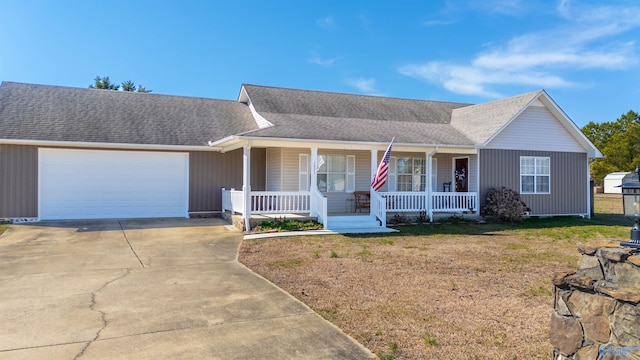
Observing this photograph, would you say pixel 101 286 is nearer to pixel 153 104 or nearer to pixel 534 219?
pixel 153 104

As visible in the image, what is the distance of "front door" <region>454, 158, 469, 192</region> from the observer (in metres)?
17.0

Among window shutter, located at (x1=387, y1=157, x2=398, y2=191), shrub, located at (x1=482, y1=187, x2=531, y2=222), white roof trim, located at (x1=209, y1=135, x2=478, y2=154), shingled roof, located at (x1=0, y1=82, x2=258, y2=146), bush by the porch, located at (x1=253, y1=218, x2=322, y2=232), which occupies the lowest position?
bush by the porch, located at (x1=253, y1=218, x2=322, y2=232)

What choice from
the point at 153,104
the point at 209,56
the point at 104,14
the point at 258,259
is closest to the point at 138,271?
the point at 258,259

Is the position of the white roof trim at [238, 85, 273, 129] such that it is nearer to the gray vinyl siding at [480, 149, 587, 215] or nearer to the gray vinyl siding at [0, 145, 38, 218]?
the gray vinyl siding at [0, 145, 38, 218]

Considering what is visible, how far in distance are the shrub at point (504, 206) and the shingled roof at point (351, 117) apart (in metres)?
2.25

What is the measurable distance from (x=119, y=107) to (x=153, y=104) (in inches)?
55.5

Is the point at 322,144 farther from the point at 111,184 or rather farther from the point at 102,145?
the point at 111,184


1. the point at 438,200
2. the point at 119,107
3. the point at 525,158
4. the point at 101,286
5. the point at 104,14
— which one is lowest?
the point at 101,286

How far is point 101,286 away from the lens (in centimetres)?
664

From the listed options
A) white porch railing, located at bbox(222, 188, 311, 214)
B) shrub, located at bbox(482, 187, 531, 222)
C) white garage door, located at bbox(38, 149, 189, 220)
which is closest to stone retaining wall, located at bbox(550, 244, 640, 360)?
white porch railing, located at bbox(222, 188, 311, 214)

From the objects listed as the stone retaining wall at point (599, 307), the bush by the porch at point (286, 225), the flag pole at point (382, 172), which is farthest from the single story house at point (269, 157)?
the stone retaining wall at point (599, 307)

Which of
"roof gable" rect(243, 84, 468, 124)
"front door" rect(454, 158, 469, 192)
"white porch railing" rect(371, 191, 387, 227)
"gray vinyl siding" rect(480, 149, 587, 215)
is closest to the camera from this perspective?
"white porch railing" rect(371, 191, 387, 227)

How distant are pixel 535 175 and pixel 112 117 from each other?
1686cm

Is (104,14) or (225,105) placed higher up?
(104,14)
